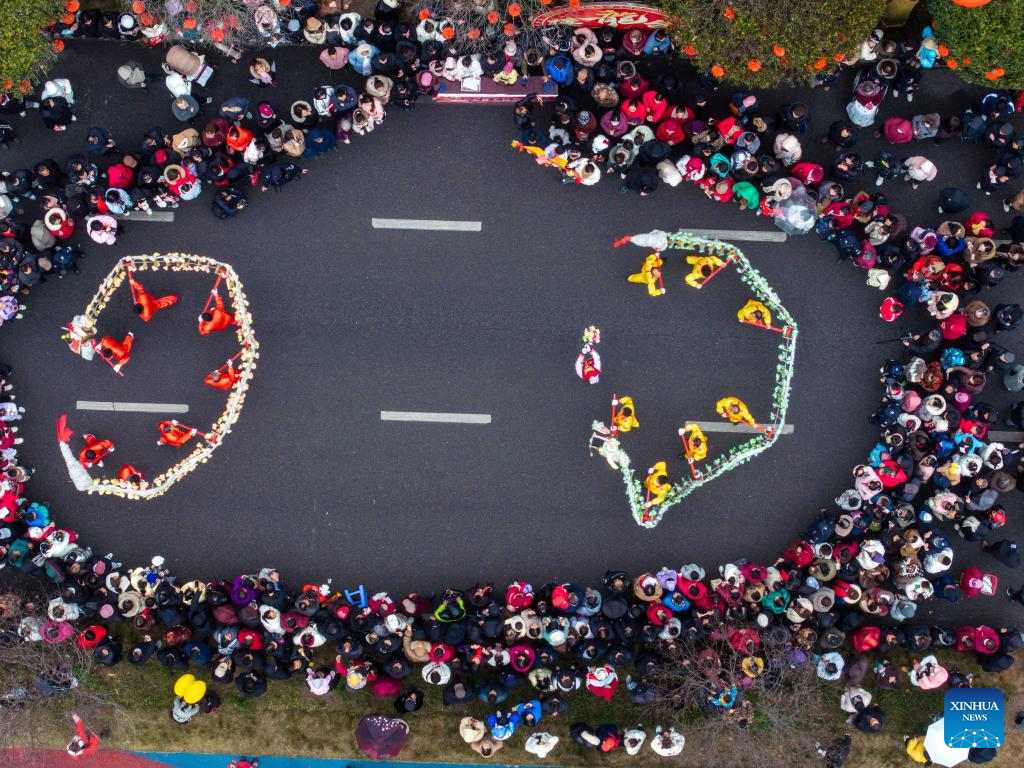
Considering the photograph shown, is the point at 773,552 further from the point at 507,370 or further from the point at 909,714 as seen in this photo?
the point at 507,370

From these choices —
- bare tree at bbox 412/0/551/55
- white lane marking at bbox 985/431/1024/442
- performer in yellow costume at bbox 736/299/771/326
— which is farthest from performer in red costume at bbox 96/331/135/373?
white lane marking at bbox 985/431/1024/442

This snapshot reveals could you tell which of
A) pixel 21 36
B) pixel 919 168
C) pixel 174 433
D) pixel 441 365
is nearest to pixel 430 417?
pixel 441 365

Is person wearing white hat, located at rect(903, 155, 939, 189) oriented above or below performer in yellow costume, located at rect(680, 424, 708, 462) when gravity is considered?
above

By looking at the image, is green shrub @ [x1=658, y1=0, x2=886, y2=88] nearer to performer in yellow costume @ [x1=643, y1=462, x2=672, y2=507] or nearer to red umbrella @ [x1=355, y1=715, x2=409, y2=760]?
performer in yellow costume @ [x1=643, y1=462, x2=672, y2=507]

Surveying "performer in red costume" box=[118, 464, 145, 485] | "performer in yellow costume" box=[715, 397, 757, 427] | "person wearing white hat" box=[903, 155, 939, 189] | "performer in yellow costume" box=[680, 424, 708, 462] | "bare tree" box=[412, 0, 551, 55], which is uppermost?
"bare tree" box=[412, 0, 551, 55]

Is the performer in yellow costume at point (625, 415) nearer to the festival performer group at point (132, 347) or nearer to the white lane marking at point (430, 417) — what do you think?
the white lane marking at point (430, 417)

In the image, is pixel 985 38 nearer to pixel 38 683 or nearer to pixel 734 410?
pixel 734 410

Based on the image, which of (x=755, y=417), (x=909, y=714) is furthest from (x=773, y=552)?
(x=909, y=714)
